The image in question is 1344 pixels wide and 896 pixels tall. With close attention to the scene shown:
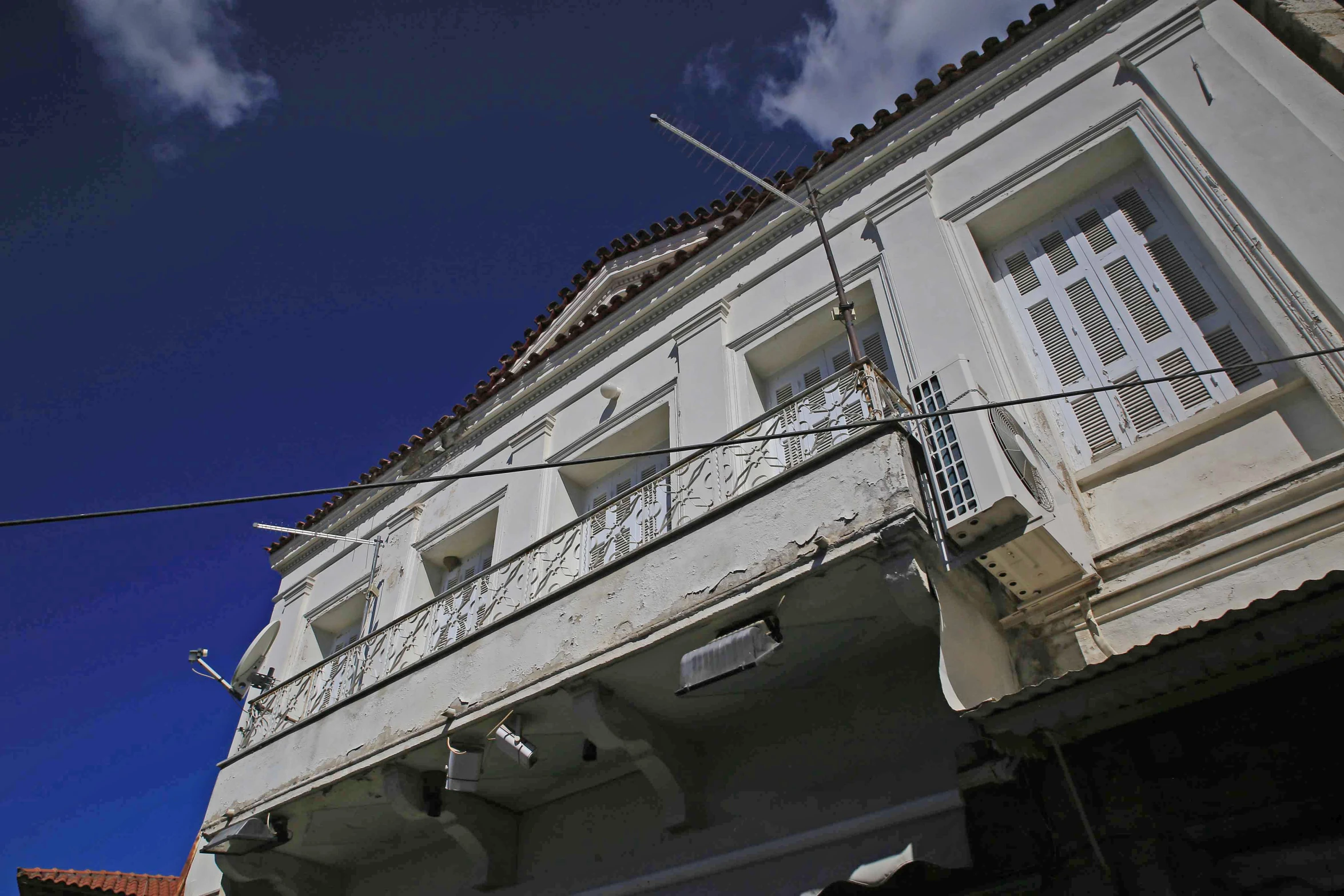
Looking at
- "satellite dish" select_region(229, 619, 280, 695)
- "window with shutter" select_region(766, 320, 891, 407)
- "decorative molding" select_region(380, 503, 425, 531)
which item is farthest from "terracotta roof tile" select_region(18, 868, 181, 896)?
"window with shutter" select_region(766, 320, 891, 407)

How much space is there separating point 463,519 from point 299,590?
→ 3994 mm

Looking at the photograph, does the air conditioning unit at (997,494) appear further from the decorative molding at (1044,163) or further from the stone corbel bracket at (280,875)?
the stone corbel bracket at (280,875)

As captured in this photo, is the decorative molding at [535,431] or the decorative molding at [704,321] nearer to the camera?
the decorative molding at [704,321]

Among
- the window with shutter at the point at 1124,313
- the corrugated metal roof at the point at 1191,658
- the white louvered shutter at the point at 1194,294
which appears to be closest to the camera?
the corrugated metal roof at the point at 1191,658

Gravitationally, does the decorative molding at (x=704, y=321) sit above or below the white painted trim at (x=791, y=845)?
above

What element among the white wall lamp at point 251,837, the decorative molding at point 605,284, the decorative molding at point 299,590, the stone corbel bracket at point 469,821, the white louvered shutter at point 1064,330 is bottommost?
the stone corbel bracket at point 469,821

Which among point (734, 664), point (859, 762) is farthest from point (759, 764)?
point (734, 664)

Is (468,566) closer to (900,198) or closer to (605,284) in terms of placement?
(605,284)

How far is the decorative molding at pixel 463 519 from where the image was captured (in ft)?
35.0

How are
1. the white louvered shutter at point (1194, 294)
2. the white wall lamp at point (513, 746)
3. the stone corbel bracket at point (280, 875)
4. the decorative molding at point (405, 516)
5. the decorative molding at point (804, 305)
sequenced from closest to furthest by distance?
the white louvered shutter at point (1194, 294), the white wall lamp at point (513, 746), the decorative molding at point (804, 305), the stone corbel bracket at point (280, 875), the decorative molding at point (405, 516)

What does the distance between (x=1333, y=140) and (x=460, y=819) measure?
8.24 meters

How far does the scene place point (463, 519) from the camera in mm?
10922

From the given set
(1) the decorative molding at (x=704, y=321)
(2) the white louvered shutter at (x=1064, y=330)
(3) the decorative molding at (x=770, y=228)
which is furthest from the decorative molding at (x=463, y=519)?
(2) the white louvered shutter at (x=1064, y=330)

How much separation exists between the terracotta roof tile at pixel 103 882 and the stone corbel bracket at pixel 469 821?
272 inches
